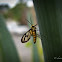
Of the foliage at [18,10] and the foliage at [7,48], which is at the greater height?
the foliage at [18,10]

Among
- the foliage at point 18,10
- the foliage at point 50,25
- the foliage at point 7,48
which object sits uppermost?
the foliage at point 18,10

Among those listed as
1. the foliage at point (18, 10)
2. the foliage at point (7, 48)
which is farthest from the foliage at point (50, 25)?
the foliage at point (18, 10)

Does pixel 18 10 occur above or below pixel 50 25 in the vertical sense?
above

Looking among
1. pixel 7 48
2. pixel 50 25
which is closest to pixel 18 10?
pixel 7 48

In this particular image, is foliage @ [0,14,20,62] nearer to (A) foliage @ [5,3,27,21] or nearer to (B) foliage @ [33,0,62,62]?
(B) foliage @ [33,0,62,62]

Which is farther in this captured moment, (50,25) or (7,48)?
(7,48)

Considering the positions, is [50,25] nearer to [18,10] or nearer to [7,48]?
[7,48]

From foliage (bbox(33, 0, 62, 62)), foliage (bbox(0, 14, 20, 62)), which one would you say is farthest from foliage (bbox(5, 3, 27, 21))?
foliage (bbox(33, 0, 62, 62))

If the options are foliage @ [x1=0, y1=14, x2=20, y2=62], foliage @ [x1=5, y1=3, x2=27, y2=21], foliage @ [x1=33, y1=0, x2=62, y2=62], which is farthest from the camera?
foliage @ [x1=5, y1=3, x2=27, y2=21]

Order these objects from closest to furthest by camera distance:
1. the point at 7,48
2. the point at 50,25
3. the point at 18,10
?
the point at 50,25 → the point at 7,48 → the point at 18,10

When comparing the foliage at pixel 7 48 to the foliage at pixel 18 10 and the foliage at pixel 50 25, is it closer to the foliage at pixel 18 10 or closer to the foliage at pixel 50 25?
the foliage at pixel 50 25

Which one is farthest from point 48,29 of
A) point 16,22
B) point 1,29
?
point 16,22
